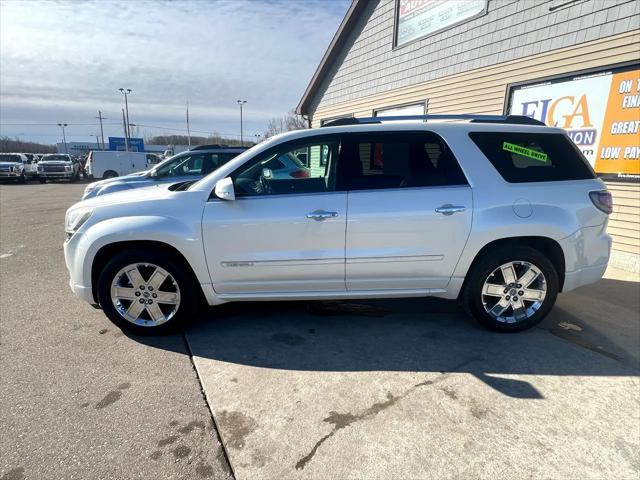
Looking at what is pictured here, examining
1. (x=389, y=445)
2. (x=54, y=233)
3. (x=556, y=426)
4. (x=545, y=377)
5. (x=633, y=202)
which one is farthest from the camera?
(x=54, y=233)

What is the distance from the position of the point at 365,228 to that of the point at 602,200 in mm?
2149

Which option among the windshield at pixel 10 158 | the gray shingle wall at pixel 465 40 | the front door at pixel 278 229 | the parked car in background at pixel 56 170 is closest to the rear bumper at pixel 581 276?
the front door at pixel 278 229

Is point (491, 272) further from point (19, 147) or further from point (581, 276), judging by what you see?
point (19, 147)

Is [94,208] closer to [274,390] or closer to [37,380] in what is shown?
[37,380]

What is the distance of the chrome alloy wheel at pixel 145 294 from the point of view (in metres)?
3.33

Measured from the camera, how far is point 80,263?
3303 mm

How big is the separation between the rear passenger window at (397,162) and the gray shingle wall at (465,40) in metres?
4.36

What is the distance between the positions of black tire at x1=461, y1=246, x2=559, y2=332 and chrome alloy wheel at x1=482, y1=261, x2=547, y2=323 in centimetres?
3

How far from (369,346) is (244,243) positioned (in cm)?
140

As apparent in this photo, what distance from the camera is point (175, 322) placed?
3436mm

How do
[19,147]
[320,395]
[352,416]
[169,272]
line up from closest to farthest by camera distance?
[352,416], [320,395], [169,272], [19,147]

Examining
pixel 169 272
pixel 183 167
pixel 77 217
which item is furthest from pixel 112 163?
pixel 169 272

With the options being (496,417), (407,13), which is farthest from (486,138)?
(407,13)

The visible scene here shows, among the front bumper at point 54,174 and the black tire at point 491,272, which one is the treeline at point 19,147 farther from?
the black tire at point 491,272
